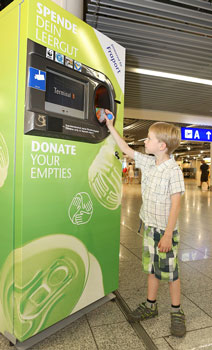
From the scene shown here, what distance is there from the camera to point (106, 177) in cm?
185

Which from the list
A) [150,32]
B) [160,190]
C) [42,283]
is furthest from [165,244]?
[150,32]

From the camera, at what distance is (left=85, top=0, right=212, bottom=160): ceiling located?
2.92 m

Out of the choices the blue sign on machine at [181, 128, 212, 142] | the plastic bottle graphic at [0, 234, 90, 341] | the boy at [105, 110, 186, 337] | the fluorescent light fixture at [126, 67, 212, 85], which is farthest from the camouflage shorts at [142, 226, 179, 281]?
the blue sign on machine at [181, 128, 212, 142]

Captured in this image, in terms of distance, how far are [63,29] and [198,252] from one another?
3.04 m

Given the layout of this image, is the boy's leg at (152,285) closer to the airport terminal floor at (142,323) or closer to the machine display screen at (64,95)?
the airport terminal floor at (142,323)

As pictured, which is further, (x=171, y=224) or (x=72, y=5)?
(x=72, y=5)

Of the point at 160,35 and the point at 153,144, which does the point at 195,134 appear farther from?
the point at 153,144

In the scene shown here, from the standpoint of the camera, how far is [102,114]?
1751 millimetres

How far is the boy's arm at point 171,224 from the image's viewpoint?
5.14ft

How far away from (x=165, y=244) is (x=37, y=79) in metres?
1.20

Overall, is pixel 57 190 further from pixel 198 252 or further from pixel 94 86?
pixel 198 252

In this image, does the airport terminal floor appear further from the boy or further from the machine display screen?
the machine display screen

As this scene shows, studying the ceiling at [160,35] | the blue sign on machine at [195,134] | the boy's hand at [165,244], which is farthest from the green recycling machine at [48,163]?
the blue sign on machine at [195,134]

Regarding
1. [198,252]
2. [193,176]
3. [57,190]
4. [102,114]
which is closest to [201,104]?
[198,252]
